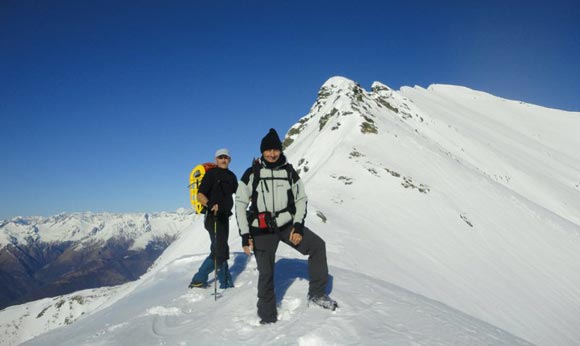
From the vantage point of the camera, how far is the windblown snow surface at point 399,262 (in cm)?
585

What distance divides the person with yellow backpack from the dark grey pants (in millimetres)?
2354

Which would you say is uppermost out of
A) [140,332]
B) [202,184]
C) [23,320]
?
[202,184]

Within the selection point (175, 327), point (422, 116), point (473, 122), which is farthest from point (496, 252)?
point (473, 122)

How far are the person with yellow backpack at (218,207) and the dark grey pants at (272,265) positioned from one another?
235 centimetres

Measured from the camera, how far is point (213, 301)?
736 cm

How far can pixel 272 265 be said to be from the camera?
5.93m

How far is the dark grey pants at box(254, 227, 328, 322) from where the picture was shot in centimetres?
572

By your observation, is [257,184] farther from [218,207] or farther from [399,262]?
[399,262]

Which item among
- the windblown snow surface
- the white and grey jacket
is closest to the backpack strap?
the white and grey jacket

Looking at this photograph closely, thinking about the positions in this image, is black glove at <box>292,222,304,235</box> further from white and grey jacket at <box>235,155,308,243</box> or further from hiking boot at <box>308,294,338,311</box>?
hiking boot at <box>308,294,338,311</box>

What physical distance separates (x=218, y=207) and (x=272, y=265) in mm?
2583

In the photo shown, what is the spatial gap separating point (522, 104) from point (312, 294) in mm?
107882

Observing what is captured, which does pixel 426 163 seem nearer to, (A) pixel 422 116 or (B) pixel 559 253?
(B) pixel 559 253

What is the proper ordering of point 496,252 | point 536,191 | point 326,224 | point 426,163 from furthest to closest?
point 536,191 → point 426,163 → point 496,252 → point 326,224
